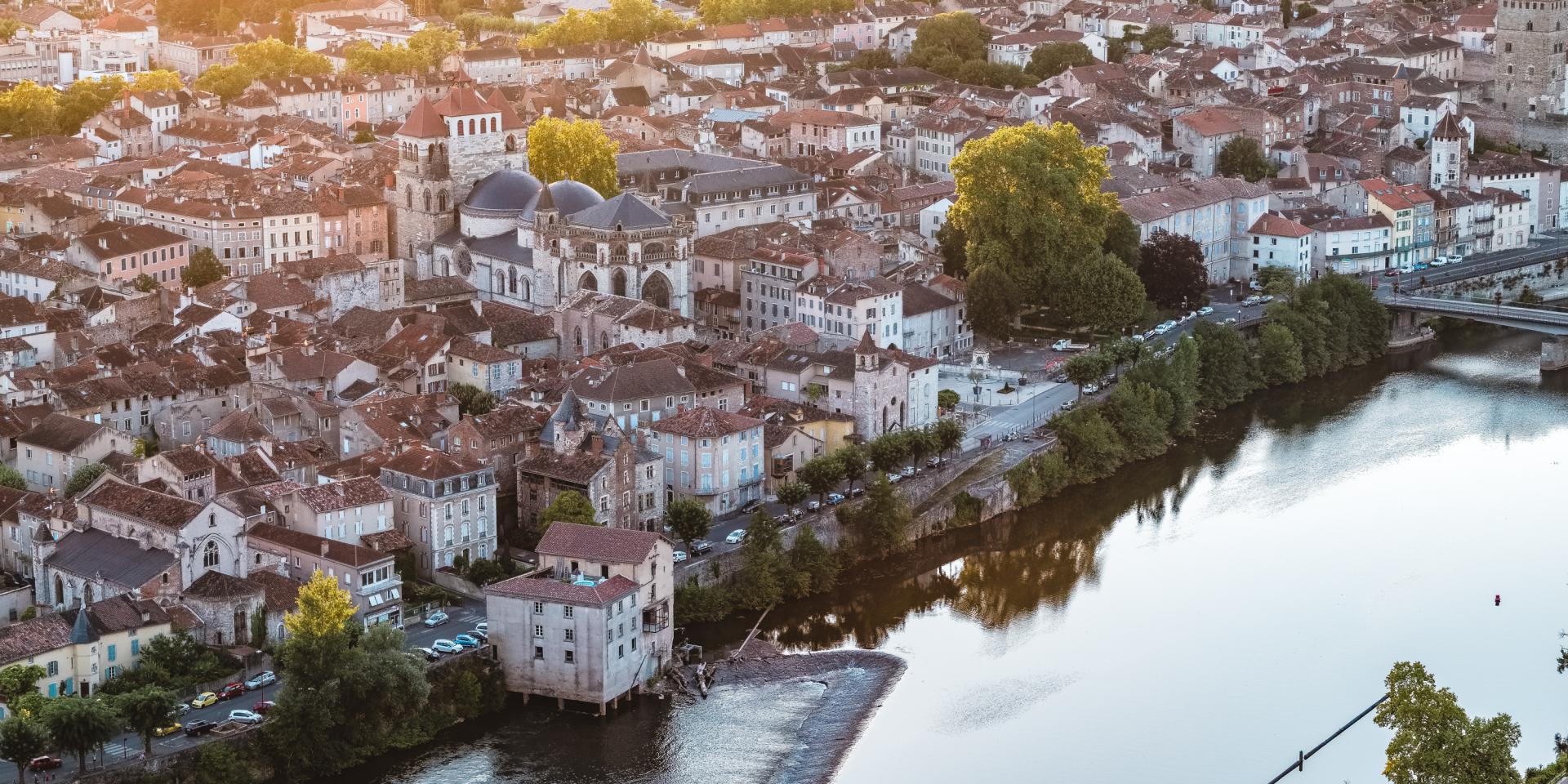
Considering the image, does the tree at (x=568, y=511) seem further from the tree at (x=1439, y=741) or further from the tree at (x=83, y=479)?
the tree at (x=1439, y=741)

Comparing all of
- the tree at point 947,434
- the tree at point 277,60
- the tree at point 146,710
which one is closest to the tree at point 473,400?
the tree at point 947,434

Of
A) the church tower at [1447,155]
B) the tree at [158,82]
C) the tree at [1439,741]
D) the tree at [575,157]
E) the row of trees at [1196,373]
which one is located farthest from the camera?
the tree at [158,82]

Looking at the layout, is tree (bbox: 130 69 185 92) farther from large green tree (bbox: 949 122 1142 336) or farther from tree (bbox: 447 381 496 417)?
tree (bbox: 447 381 496 417)

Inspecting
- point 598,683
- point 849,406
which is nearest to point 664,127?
point 849,406

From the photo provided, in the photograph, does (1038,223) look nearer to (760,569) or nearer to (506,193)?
(506,193)

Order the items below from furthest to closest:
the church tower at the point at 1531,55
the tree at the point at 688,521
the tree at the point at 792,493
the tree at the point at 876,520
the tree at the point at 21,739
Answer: the church tower at the point at 1531,55 < the tree at the point at 876,520 < the tree at the point at 792,493 < the tree at the point at 688,521 < the tree at the point at 21,739

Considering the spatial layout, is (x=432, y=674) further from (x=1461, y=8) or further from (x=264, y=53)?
(x=1461, y=8)

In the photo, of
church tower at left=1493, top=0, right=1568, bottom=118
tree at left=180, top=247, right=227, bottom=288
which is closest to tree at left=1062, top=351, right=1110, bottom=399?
tree at left=180, top=247, right=227, bottom=288
